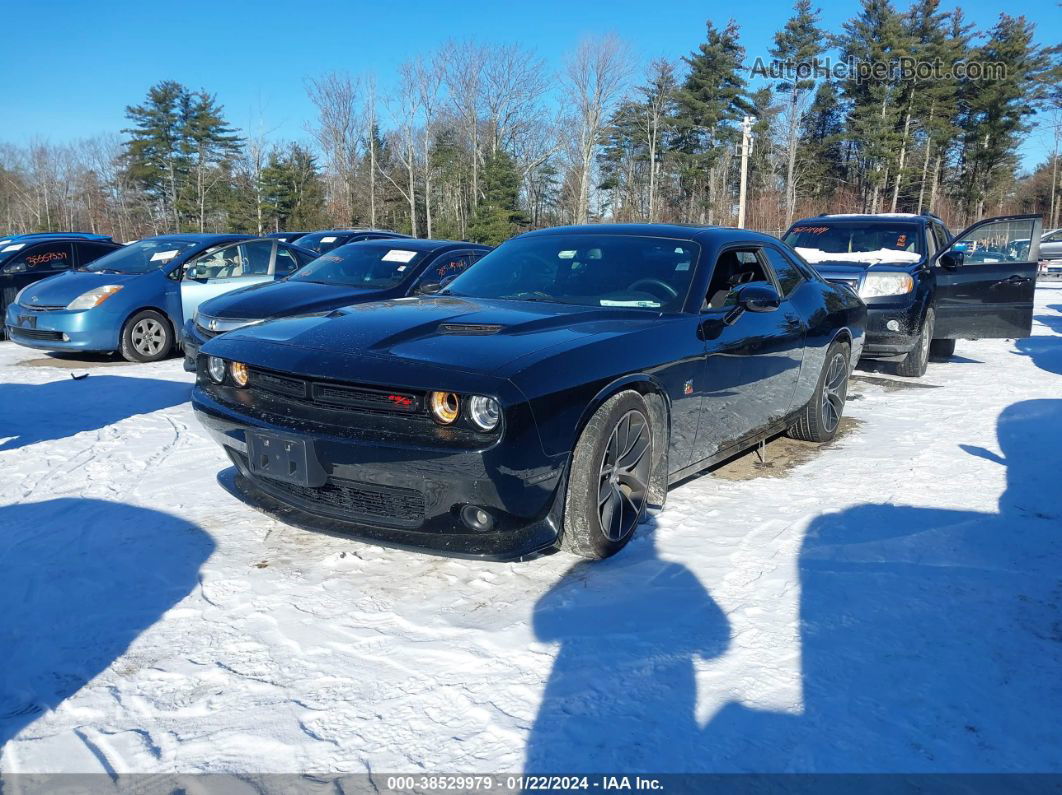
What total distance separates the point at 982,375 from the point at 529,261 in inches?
256

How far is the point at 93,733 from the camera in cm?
229

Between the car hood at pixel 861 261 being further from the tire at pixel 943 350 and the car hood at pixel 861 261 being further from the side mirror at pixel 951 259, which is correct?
the tire at pixel 943 350

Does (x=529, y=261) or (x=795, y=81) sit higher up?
(x=795, y=81)

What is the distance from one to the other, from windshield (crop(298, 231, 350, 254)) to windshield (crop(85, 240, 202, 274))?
1.99 meters

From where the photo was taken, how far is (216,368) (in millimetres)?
3615

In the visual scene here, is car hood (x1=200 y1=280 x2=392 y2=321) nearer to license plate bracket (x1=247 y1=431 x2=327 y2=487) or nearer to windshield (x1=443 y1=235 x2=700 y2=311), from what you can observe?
windshield (x1=443 y1=235 x2=700 y2=311)

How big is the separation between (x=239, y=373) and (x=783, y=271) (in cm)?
359

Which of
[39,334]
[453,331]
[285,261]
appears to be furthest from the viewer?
[285,261]

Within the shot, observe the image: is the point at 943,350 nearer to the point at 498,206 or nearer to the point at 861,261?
the point at 861,261

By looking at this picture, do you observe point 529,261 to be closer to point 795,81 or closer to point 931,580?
point 931,580

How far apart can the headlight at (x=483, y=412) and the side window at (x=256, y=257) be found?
765 centimetres

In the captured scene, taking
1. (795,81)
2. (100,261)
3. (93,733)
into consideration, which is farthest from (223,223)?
(93,733)

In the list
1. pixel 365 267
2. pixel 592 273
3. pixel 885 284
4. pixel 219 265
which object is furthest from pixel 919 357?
pixel 219 265

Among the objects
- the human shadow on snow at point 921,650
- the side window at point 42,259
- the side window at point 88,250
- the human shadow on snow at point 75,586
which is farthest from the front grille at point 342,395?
the side window at point 88,250
